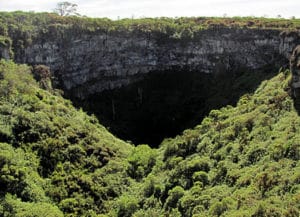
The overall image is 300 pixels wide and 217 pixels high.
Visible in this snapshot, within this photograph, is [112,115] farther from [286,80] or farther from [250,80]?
[286,80]

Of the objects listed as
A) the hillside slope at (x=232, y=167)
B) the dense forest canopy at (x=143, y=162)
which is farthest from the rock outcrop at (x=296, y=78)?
the dense forest canopy at (x=143, y=162)

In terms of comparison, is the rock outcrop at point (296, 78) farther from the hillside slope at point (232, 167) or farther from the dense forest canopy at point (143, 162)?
the dense forest canopy at point (143, 162)

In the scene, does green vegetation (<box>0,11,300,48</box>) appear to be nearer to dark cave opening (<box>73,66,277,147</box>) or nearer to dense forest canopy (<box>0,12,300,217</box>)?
dense forest canopy (<box>0,12,300,217</box>)

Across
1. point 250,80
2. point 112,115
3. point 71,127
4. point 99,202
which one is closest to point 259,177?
point 99,202

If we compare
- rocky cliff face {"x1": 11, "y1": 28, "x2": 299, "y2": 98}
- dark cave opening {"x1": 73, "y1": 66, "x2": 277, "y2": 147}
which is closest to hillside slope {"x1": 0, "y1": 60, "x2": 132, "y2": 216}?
dark cave opening {"x1": 73, "y1": 66, "x2": 277, "y2": 147}

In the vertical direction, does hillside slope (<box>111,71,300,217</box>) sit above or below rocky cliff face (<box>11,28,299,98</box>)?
below

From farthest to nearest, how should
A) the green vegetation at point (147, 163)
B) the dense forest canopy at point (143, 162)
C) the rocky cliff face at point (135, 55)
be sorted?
the rocky cliff face at point (135, 55), the green vegetation at point (147, 163), the dense forest canopy at point (143, 162)
